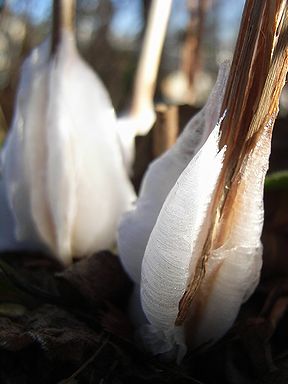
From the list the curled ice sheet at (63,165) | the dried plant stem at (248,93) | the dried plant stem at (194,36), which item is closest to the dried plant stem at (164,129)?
the curled ice sheet at (63,165)

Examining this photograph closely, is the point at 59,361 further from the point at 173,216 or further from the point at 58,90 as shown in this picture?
the point at 58,90

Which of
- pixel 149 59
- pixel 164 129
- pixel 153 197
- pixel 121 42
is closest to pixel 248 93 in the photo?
pixel 153 197

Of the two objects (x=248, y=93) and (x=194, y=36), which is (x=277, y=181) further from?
(x=194, y=36)

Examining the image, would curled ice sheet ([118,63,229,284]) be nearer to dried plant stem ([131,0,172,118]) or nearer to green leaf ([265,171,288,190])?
green leaf ([265,171,288,190])

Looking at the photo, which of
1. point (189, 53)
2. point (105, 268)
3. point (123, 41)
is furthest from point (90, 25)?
point (105, 268)

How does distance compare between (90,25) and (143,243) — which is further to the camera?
(90,25)

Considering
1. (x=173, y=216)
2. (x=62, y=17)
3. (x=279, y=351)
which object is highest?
(x=62, y=17)

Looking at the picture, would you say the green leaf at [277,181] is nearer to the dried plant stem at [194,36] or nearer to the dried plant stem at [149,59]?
the dried plant stem at [149,59]
